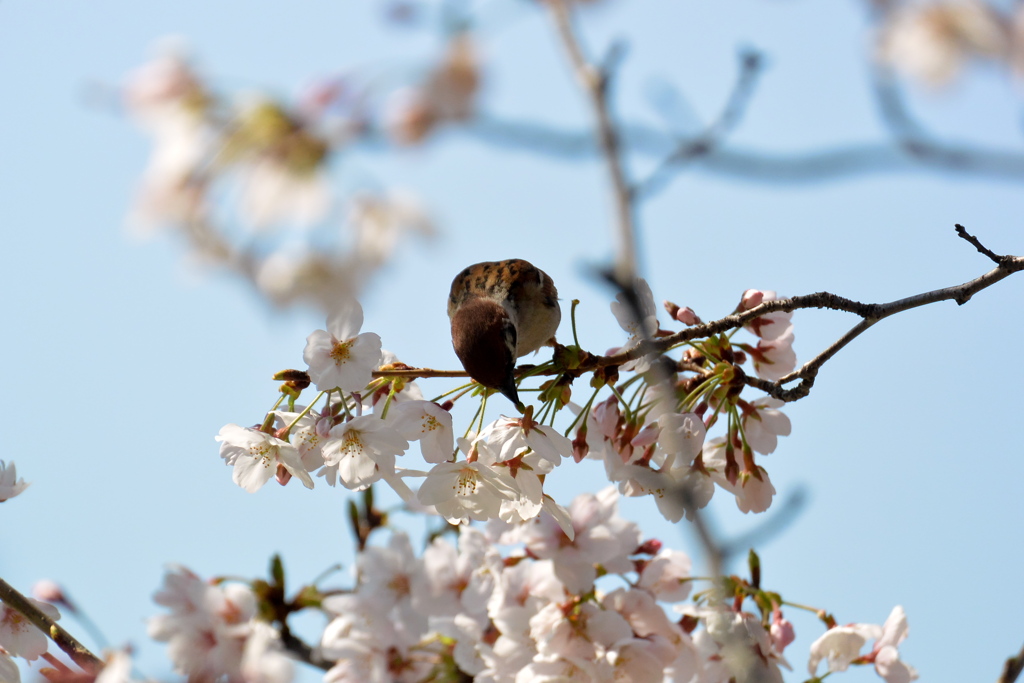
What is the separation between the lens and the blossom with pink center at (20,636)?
2.13 metres

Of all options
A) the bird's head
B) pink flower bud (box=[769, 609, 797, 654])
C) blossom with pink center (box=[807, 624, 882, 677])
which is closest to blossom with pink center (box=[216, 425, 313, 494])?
the bird's head

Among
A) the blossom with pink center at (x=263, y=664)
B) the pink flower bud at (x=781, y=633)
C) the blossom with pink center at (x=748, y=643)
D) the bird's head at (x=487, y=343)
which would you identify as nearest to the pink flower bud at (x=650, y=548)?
the blossom with pink center at (x=748, y=643)

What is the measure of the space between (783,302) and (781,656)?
41.4 inches

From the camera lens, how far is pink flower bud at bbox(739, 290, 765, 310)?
2205mm

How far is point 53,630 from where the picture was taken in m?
1.73

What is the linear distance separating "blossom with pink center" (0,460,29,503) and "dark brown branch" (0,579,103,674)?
47 centimetres

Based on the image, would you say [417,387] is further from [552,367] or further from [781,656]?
[781,656]

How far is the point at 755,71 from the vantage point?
2615 mm

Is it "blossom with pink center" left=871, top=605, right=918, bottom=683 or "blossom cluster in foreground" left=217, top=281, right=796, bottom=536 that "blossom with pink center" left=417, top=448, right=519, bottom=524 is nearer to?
"blossom cluster in foreground" left=217, top=281, right=796, bottom=536

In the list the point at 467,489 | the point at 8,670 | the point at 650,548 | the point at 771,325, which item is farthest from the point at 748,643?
the point at 8,670

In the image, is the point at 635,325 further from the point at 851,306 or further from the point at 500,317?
the point at 500,317

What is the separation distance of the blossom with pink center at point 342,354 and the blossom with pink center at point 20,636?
1.02 metres

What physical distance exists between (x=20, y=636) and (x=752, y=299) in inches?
84.5

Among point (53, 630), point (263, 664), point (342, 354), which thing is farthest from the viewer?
point (342, 354)
